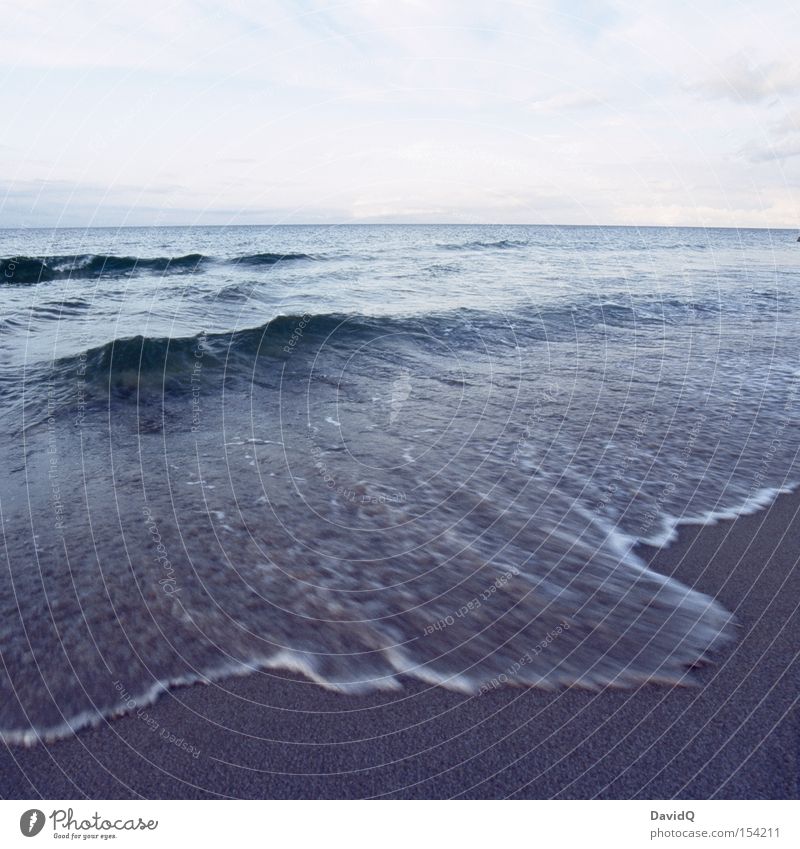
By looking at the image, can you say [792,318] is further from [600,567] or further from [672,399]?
[600,567]

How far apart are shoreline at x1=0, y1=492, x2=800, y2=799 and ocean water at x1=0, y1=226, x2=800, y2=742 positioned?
0.23 meters

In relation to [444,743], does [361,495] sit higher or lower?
higher

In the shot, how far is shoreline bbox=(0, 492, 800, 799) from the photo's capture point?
12.0 feet

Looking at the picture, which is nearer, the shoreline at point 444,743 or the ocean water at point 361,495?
the shoreline at point 444,743

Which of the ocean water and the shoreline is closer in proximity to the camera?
the shoreline

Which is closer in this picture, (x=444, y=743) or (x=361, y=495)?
(x=444, y=743)

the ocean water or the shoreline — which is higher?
the ocean water

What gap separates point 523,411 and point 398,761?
25.4 feet

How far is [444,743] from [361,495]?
4.09 meters

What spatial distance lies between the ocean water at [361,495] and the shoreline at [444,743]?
23 centimetres

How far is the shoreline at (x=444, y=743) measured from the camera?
367cm

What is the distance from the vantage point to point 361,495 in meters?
7.81

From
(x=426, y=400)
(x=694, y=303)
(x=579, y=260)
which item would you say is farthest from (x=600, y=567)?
Answer: (x=579, y=260)

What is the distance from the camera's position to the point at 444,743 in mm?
3977
